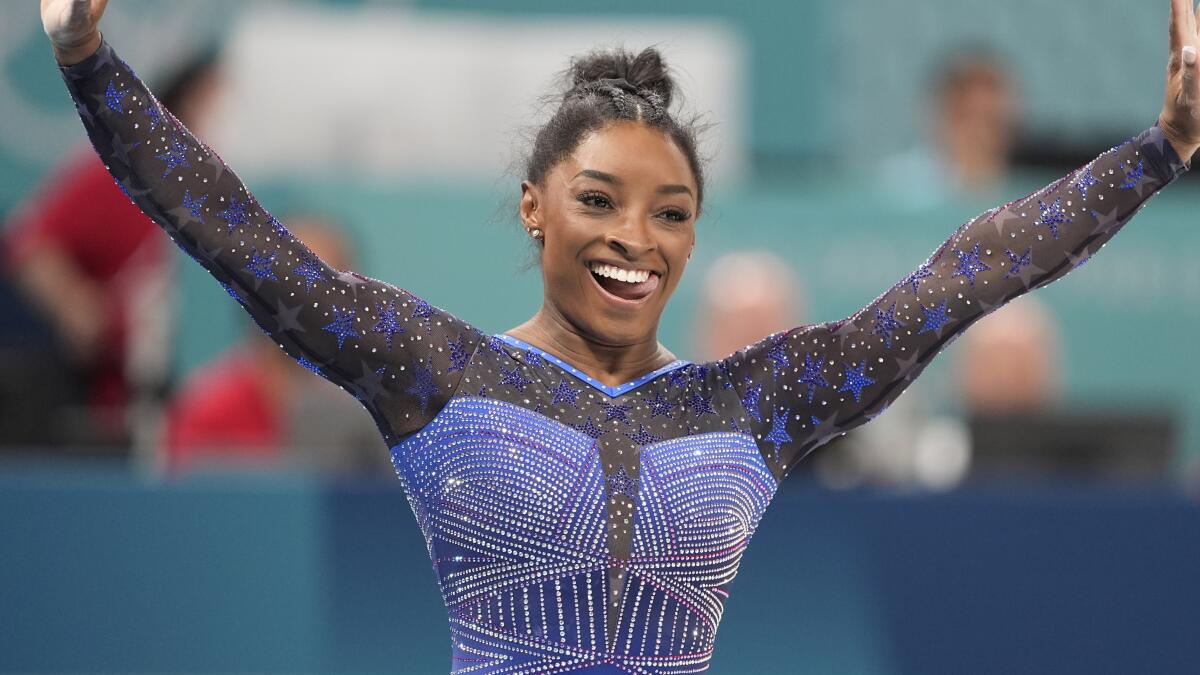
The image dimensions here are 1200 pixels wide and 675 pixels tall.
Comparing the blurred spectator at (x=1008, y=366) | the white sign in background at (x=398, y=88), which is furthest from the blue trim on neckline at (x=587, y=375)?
the white sign in background at (x=398, y=88)

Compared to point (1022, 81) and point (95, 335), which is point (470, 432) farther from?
point (1022, 81)

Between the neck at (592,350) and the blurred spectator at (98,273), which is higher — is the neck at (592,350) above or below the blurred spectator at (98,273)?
below

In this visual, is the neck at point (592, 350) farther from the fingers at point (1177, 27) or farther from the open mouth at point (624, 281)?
the fingers at point (1177, 27)

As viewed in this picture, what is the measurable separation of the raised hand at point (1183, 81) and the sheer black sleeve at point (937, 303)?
3cm

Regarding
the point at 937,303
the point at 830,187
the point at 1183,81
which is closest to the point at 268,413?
the point at 830,187

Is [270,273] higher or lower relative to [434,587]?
lower

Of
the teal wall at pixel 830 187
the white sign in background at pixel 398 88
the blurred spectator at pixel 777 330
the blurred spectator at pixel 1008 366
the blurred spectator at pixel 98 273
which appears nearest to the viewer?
the blurred spectator at pixel 777 330

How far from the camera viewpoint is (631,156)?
89.8 inches

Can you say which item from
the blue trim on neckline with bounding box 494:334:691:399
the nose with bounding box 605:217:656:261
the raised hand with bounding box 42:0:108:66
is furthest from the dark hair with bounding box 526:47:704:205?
the raised hand with bounding box 42:0:108:66

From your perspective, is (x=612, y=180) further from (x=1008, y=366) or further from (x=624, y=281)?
(x=1008, y=366)

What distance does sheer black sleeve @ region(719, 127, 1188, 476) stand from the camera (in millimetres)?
2355

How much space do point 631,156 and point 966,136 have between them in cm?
380

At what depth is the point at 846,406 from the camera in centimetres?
238

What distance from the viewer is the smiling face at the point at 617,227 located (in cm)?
228
